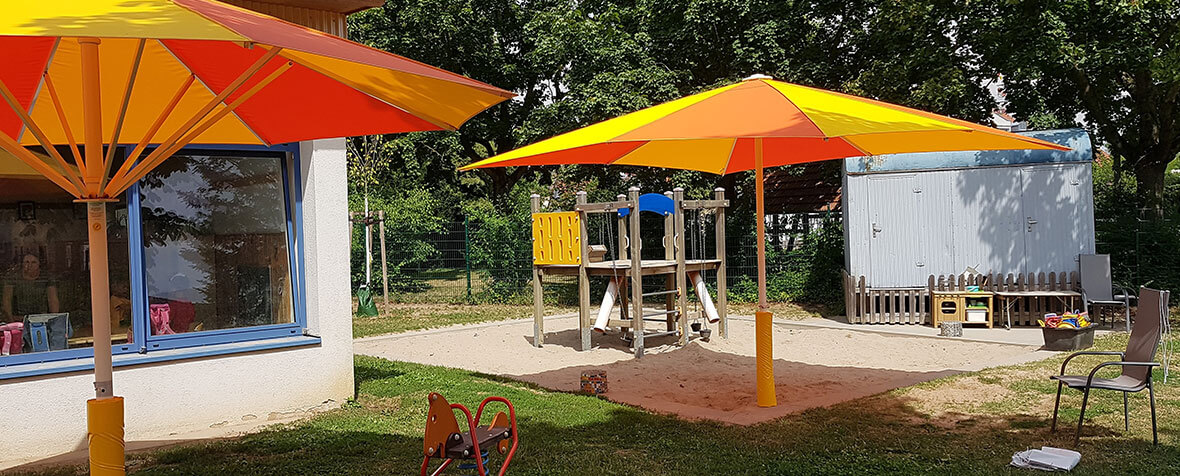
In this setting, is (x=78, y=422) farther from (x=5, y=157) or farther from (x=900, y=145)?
(x=900, y=145)

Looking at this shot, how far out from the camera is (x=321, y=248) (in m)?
7.52

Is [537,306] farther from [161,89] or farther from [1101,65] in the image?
[1101,65]

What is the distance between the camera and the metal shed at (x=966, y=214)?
13.1 m

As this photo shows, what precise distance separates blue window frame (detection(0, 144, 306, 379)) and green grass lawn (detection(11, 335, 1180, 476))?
944 mm

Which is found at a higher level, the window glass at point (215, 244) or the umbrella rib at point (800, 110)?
the umbrella rib at point (800, 110)

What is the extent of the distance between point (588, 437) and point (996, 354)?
20.2ft

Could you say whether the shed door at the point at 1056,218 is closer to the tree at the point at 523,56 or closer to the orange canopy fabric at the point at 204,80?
the tree at the point at 523,56

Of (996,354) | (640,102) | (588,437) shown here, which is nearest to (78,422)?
(588,437)

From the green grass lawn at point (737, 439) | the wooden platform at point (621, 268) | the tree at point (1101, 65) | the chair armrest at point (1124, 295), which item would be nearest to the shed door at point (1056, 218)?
the chair armrest at point (1124, 295)

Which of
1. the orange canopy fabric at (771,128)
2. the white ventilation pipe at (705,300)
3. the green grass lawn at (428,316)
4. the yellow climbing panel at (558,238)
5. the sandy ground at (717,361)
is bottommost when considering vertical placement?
the sandy ground at (717,361)

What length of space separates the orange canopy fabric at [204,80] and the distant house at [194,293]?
64.4 inches

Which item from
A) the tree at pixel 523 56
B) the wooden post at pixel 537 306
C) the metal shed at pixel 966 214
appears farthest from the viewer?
the tree at pixel 523 56

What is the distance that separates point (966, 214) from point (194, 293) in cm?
1111

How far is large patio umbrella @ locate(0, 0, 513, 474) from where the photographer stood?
2824mm
